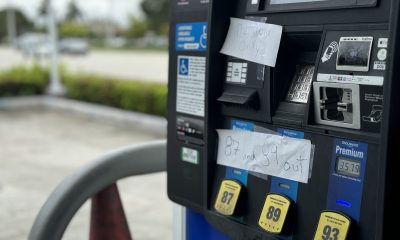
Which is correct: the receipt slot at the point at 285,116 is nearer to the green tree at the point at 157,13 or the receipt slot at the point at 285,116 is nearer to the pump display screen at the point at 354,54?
the pump display screen at the point at 354,54

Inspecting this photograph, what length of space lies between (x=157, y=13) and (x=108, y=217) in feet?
120

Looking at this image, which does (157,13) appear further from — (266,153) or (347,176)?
(347,176)

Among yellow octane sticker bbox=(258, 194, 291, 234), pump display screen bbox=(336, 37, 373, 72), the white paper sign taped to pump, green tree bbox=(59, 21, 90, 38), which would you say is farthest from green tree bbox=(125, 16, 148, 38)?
pump display screen bbox=(336, 37, 373, 72)

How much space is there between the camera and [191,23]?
1.71 meters

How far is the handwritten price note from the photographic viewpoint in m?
1.39

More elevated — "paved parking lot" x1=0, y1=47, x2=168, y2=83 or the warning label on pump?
the warning label on pump

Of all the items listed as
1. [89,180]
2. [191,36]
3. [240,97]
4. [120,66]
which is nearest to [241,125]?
[240,97]

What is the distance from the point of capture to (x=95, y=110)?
966cm

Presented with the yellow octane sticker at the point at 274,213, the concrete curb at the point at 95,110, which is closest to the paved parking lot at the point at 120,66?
the concrete curb at the point at 95,110

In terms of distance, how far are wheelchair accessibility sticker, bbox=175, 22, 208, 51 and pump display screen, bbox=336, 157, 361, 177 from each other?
1.94ft

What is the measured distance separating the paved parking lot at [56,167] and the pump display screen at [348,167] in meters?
3.02

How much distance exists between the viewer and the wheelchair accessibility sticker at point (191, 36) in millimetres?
1673

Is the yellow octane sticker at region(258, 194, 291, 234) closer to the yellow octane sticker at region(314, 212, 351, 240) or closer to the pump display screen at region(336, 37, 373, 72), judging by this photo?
the yellow octane sticker at region(314, 212, 351, 240)

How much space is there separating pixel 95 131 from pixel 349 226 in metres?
7.49
